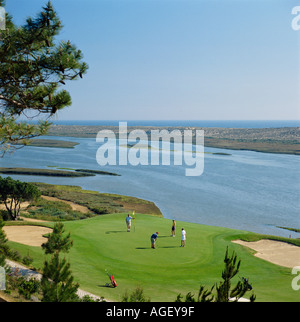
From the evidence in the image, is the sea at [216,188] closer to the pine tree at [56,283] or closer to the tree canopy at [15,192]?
the tree canopy at [15,192]

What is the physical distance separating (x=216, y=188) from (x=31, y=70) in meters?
48.2

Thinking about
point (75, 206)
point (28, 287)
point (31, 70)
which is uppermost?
point (31, 70)

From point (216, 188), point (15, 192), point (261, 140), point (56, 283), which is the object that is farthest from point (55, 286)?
point (261, 140)

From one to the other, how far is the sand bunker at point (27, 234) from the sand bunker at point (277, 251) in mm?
12722

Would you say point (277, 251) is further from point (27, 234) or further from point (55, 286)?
point (55, 286)

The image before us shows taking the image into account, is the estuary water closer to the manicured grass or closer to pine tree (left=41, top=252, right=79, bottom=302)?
the manicured grass

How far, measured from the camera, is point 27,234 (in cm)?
2052

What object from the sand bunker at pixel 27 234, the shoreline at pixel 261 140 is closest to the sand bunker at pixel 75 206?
the sand bunker at pixel 27 234

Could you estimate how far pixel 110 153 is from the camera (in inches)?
4173

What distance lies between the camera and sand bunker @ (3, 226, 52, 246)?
A: 61.7 ft

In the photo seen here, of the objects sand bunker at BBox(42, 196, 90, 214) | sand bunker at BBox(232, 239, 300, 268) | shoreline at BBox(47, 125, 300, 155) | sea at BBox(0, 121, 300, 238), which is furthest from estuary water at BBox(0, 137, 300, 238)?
shoreline at BBox(47, 125, 300, 155)

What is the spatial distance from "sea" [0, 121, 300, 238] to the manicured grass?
17.1 meters

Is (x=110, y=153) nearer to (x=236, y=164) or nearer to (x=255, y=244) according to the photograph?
(x=236, y=164)
